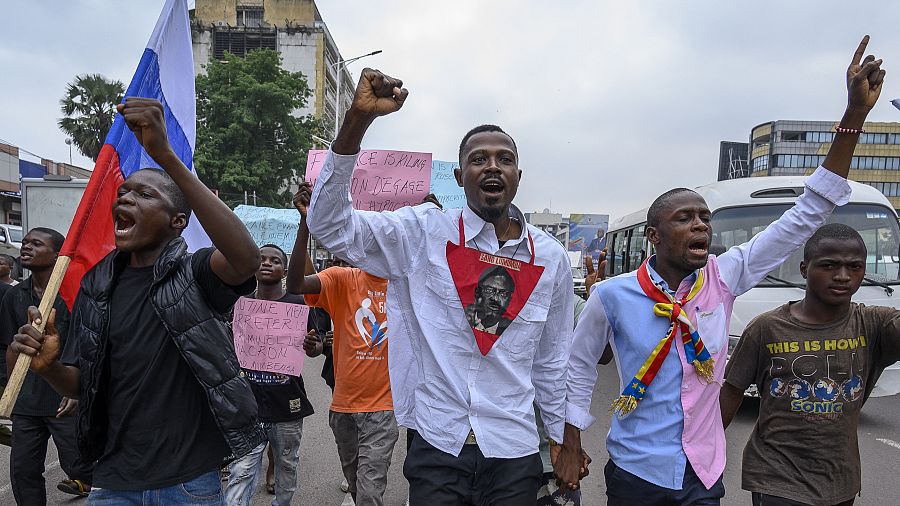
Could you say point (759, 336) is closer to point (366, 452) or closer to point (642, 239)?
point (366, 452)

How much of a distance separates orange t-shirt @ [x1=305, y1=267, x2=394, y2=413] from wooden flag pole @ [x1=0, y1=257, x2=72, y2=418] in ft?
6.98

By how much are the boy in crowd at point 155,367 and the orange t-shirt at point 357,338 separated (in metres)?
1.97

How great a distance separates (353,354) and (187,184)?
2.53m

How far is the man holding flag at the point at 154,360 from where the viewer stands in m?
2.41

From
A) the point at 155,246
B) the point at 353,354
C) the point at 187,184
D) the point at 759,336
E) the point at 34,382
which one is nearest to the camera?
the point at 187,184

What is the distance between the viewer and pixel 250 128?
3309cm

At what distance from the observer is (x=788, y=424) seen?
3000 millimetres

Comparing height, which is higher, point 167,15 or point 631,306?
point 167,15

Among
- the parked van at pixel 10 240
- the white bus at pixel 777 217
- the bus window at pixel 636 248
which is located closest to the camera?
the white bus at pixel 777 217

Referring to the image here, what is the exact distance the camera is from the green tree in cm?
3198

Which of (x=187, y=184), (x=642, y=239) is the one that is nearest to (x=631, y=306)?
(x=187, y=184)

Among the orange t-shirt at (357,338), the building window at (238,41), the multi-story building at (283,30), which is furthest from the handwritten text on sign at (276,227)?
the building window at (238,41)

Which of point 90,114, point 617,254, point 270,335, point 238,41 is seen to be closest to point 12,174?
point 90,114

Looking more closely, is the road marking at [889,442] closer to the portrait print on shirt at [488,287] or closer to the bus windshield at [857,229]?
the bus windshield at [857,229]
